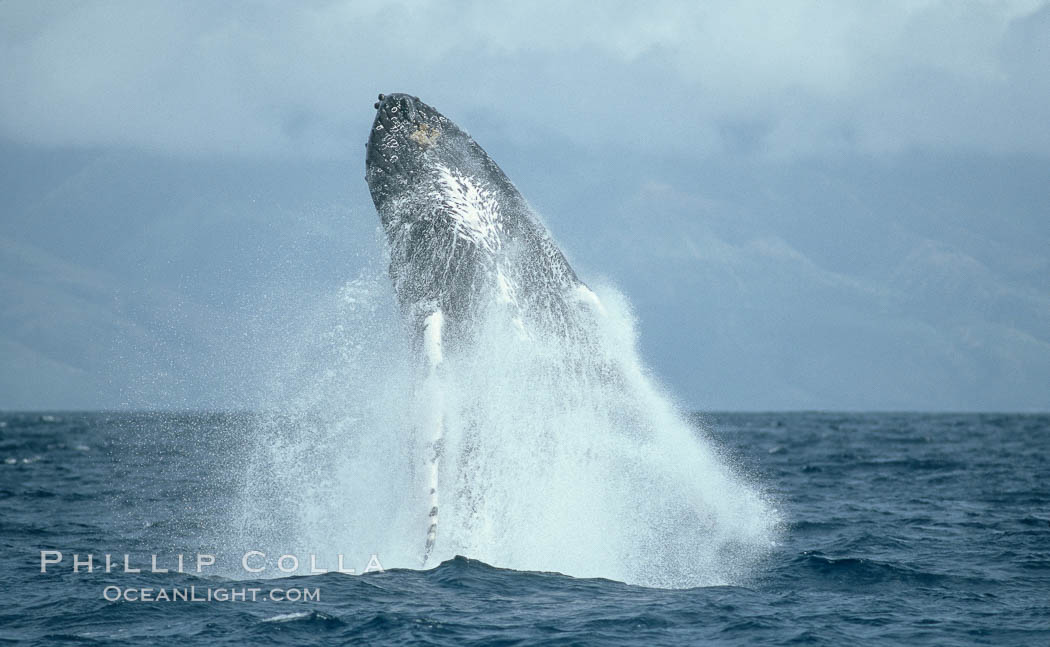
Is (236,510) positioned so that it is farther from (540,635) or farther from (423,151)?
(540,635)

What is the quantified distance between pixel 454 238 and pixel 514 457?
3.06m

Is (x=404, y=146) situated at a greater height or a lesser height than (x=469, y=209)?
greater

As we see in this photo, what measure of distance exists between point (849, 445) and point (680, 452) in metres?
36.1

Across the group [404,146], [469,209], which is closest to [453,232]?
[469,209]

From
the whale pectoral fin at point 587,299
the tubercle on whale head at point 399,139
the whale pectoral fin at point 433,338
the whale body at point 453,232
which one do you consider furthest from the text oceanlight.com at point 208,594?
the tubercle on whale head at point 399,139

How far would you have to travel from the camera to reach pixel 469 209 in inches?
592

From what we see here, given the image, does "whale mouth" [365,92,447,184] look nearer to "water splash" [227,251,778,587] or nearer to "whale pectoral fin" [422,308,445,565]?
"water splash" [227,251,778,587]

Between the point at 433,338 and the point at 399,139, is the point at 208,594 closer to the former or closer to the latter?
the point at 433,338

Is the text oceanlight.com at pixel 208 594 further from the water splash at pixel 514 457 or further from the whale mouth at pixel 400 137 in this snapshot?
the whale mouth at pixel 400 137

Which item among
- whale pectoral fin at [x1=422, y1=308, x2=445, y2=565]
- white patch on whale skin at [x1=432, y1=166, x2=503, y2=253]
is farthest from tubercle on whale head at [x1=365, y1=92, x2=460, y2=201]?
whale pectoral fin at [x1=422, y1=308, x2=445, y2=565]

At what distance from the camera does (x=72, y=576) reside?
14656 mm

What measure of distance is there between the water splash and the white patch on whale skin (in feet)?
3.26

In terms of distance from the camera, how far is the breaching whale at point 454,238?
15.0m

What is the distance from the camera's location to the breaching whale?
49.1 ft
